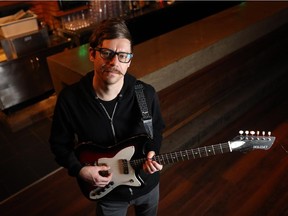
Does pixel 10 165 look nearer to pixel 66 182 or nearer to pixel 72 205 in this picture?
pixel 66 182

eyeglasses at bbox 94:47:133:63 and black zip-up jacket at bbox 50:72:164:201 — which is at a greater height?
eyeglasses at bbox 94:47:133:63

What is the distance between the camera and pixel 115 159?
162 cm

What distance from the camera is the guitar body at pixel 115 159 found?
1.59 m

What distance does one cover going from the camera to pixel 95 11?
5000 mm

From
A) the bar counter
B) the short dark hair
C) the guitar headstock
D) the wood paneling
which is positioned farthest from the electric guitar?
the wood paneling

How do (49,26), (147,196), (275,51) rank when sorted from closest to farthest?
(147,196) → (275,51) → (49,26)

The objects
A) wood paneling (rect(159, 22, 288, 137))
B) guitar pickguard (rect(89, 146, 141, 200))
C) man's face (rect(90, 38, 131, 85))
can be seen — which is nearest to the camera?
man's face (rect(90, 38, 131, 85))

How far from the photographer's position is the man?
1.36m

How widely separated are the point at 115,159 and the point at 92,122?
264 millimetres

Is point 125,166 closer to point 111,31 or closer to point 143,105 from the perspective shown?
point 143,105

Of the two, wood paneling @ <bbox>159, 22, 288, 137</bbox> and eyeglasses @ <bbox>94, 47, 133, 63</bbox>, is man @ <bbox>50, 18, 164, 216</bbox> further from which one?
wood paneling @ <bbox>159, 22, 288, 137</bbox>

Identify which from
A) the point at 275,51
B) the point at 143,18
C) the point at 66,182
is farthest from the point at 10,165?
the point at 275,51

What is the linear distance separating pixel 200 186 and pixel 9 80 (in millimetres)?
3362

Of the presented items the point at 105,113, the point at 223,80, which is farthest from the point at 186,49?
the point at 105,113
